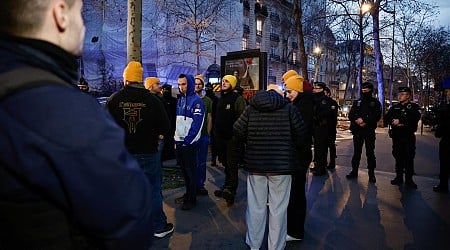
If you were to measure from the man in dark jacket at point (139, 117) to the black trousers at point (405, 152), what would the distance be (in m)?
5.53

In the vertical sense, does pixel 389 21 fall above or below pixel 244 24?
below

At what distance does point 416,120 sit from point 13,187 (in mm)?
7933

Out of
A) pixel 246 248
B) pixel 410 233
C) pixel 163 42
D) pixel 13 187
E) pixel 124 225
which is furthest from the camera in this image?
pixel 163 42

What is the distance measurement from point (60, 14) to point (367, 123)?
7880 mm

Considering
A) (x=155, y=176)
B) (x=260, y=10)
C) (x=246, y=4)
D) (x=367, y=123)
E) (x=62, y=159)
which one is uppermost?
(x=246, y=4)

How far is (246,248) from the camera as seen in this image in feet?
14.2

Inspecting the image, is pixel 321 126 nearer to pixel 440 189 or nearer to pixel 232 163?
pixel 440 189

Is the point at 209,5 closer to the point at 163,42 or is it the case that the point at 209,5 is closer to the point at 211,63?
the point at 163,42

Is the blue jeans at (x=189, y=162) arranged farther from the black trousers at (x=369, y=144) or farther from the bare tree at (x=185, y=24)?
the bare tree at (x=185, y=24)

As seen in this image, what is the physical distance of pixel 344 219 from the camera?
213 inches

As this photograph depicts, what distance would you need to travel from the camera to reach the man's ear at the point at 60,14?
128cm

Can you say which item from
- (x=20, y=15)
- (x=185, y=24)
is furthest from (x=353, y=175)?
(x=185, y=24)

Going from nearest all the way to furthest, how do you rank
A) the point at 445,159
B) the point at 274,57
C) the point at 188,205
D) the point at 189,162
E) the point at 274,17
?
the point at 189,162 → the point at 188,205 → the point at 445,159 → the point at 274,57 → the point at 274,17

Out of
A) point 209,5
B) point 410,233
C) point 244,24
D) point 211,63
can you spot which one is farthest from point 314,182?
point 244,24
